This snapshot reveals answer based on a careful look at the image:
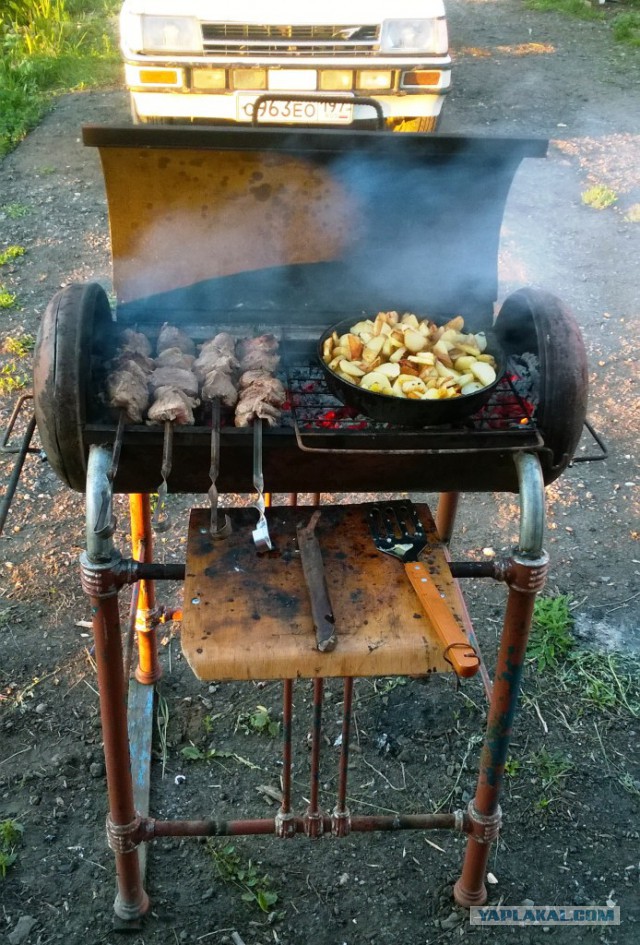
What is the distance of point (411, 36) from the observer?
20.2ft

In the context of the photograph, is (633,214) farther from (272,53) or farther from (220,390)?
(220,390)

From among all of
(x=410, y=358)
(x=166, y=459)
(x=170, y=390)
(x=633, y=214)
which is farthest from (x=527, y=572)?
(x=633, y=214)

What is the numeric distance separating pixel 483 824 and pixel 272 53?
5.67m

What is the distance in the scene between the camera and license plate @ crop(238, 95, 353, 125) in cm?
567

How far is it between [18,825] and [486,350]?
8.42 feet

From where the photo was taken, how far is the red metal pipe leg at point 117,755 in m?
2.34

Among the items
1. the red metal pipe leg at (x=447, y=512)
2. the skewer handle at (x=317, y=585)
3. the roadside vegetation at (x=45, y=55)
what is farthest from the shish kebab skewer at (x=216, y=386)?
the roadside vegetation at (x=45, y=55)

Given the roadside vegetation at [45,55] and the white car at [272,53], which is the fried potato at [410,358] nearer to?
the white car at [272,53]

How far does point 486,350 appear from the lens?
272 centimetres

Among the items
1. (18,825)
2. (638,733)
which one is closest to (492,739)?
(638,733)

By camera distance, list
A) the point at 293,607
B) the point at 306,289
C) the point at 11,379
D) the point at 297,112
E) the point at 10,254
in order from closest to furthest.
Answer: the point at 293,607, the point at 306,289, the point at 11,379, the point at 297,112, the point at 10,254

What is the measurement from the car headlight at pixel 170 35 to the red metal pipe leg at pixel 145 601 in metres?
4.30

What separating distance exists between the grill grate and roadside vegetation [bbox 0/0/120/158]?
4.27 m

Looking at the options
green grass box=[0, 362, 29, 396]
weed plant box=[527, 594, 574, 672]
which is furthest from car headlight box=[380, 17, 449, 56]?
weed plant box=[527, 594, 574, 672]
